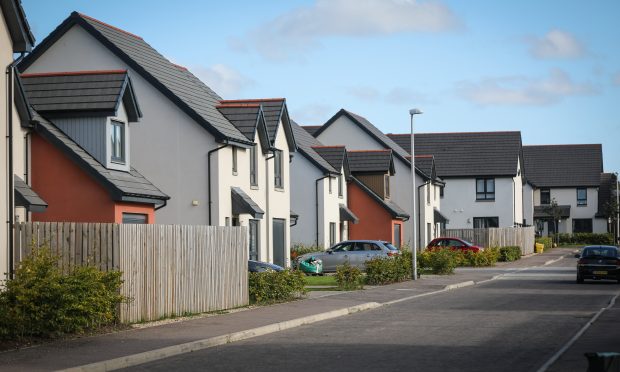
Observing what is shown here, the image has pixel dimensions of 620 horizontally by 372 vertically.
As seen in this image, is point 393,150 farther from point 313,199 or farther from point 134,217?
point 134,217

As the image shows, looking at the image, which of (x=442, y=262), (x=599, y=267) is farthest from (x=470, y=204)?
(x=599, y=267)

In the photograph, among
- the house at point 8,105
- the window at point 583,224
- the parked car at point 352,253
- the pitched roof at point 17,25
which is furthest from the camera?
the window at point 583,224

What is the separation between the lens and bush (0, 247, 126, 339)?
15.9 meters

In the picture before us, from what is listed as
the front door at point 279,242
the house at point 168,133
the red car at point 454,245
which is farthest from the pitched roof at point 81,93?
the red car at point 454,245

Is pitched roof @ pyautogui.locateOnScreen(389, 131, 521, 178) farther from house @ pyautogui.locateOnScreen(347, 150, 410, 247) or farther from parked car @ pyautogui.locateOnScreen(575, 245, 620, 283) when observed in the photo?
parked car @ pyautogui.locateOnScreen(575, 245, 620, 283)

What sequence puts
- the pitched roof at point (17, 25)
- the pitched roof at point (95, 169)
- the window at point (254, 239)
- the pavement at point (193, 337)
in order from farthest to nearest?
the window at point (254, 239) → the pitched roof at point (95, 169) → the pitched roof at point (17, 25) → the pavement at point (193, 337)

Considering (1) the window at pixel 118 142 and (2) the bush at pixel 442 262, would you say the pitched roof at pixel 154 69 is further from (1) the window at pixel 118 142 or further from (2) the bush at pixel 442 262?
(2) the bush at pixel 442 262

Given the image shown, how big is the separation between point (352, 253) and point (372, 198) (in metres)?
15.3

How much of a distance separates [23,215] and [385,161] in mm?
37145

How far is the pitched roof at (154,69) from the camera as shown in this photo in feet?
112

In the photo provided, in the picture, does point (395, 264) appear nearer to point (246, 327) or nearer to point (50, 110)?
point (50, 110)

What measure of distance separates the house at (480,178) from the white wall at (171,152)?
158 ft

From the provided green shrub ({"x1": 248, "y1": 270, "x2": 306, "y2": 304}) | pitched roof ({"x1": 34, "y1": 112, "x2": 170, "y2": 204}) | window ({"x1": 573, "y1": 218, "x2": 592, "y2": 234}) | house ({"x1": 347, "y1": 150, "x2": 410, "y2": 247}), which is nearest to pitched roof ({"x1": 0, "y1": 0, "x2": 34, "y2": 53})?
pitched roof ({"x1": 34, "y1": 112, "x2": 170, "y2": 204})

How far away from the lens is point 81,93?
27.6 metres
